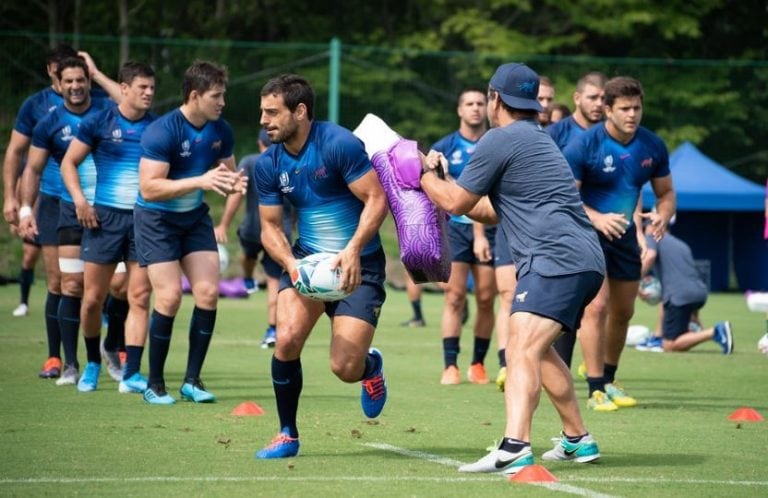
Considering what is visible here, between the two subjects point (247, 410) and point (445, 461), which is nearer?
point (445, 461)

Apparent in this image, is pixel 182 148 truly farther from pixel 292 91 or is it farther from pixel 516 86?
pixel 516 86

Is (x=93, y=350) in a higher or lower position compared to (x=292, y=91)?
lower

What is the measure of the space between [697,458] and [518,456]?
143 centimetres

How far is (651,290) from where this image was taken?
16.9 metres

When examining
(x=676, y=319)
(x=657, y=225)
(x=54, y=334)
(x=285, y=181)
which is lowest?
(x=676, y=319)

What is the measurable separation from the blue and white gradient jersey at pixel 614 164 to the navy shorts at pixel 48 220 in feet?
15.8

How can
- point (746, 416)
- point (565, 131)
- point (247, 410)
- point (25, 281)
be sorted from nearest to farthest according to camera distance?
point (247, 410) < point (746, 416) < point (565, 131) < point (25, 281)

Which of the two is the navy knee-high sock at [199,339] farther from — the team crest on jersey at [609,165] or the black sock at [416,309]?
the black sock at [416,309]

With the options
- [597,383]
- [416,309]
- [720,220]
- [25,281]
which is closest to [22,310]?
[25,281]

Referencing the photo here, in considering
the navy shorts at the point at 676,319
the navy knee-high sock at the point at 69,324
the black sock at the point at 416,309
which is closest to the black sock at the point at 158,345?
the navy knee-high sock at the point at 69,324

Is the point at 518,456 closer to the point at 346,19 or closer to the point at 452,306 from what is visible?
the point at 452,306

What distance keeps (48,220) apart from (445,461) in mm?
6070

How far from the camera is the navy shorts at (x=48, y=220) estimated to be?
12.7 m

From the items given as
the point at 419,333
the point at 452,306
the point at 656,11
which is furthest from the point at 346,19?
the point at 452,306
